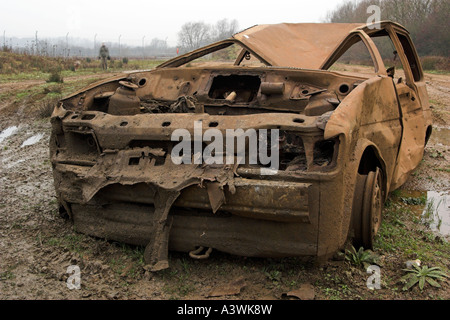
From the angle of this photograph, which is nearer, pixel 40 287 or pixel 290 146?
pixel 40 287

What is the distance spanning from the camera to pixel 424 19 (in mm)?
38031

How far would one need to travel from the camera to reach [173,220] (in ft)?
10.6

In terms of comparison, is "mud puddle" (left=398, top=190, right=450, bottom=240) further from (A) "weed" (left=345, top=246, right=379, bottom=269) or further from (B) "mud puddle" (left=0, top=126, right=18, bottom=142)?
(B) "mud puddle" (left=0, top=126, right=18, bottom=142)

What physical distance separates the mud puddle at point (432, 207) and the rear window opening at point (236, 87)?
2061 mm

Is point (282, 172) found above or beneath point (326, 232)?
above

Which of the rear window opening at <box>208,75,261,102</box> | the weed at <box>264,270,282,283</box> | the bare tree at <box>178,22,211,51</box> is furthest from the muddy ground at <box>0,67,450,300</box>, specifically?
the bare tree at <box>178,22,211,51</box>

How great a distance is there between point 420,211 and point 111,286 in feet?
10.7

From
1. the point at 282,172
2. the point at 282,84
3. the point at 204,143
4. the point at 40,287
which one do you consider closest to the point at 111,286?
the point at 40,287

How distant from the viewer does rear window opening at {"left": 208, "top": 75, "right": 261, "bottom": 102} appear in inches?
182

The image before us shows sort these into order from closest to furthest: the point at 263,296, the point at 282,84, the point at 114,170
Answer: the point at 263,296 → the point at 114,170 → the point at 282,84

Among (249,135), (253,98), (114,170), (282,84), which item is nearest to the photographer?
(249,135)

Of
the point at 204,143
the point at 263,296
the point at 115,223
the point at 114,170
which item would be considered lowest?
the point at 263,296

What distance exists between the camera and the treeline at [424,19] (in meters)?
34.6

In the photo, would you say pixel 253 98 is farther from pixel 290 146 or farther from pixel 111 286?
pixel 111 286
